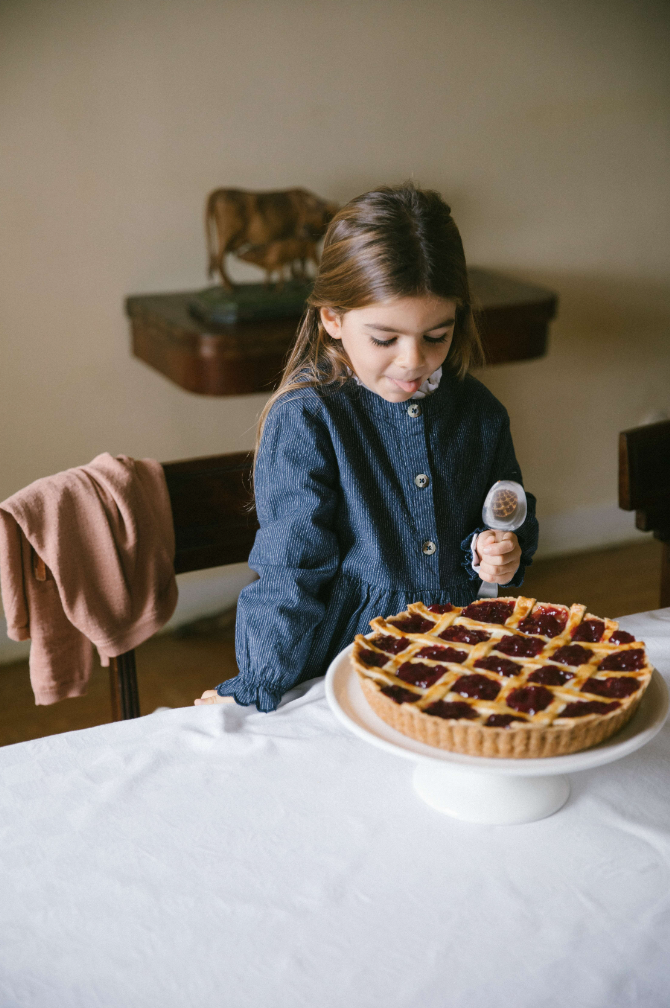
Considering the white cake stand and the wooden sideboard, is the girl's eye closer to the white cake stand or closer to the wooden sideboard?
the white cake stand

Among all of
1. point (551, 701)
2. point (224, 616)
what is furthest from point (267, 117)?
point (551, 701)

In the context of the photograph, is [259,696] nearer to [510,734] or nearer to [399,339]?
[510,734]

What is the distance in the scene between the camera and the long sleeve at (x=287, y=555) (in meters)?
1.08

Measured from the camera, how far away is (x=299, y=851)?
2.58ft

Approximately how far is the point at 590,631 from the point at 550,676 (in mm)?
115

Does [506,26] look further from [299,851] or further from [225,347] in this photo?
[299,851]

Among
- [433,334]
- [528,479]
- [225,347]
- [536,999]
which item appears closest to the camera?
[536,999]

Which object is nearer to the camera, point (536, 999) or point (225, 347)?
point (536, 999)

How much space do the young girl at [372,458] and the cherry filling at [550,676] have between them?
0.32 metres

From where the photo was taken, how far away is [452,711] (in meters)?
Result: 0.77

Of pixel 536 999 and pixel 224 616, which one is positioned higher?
pixel 536 999

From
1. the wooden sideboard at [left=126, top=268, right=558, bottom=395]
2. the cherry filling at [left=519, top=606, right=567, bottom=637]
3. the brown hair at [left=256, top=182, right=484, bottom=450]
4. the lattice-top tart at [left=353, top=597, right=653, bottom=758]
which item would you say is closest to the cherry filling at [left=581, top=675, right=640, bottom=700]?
the lattice-top tart at [left=353, top=597, right=653, bottom=758]

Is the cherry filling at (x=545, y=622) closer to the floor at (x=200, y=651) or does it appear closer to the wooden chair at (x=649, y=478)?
the wooden chair at (x=649, y=478)

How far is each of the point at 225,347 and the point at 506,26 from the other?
1.46 meters
